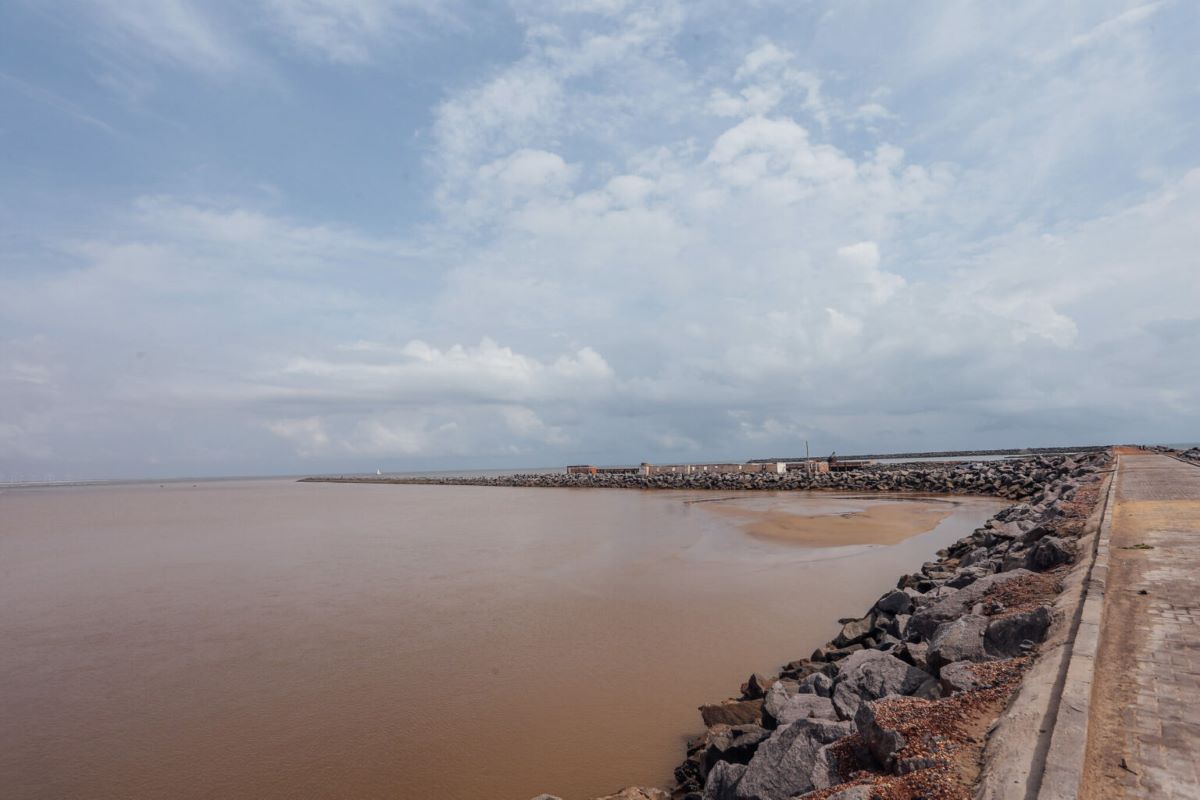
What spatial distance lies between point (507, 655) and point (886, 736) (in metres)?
5.63

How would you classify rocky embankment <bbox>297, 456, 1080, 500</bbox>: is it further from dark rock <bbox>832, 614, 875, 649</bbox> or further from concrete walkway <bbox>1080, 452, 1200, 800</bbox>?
dark rock <bbox>832, 614, 875, 649</bbox>

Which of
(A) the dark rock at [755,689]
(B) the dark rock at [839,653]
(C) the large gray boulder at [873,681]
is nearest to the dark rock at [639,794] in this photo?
(C) the large gray boulder at [873,681]

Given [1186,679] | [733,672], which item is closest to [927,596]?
[733,672]

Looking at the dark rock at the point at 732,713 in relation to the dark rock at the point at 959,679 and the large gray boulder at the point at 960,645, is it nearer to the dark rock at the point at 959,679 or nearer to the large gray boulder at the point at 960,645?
the large gray boulder at the point at 960,645

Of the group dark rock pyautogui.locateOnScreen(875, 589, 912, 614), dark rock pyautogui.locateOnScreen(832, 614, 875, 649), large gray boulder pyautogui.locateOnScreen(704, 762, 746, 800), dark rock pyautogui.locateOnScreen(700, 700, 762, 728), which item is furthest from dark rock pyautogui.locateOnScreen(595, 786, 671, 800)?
dark rock pyautogui.locateOnScreen(875, 589, 912, 614)

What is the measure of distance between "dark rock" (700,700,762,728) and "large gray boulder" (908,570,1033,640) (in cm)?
208

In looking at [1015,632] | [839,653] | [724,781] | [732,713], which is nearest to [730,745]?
[724,781]

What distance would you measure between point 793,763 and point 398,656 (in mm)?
5868

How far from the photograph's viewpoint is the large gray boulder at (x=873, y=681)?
5.05 m

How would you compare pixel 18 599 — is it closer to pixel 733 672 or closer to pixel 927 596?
pixel 733 672

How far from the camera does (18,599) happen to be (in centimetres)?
1212

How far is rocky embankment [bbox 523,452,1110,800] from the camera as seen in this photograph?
3.44 meters

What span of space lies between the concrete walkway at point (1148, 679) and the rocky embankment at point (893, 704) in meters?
0.49

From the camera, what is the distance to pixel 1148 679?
4.12 metres
